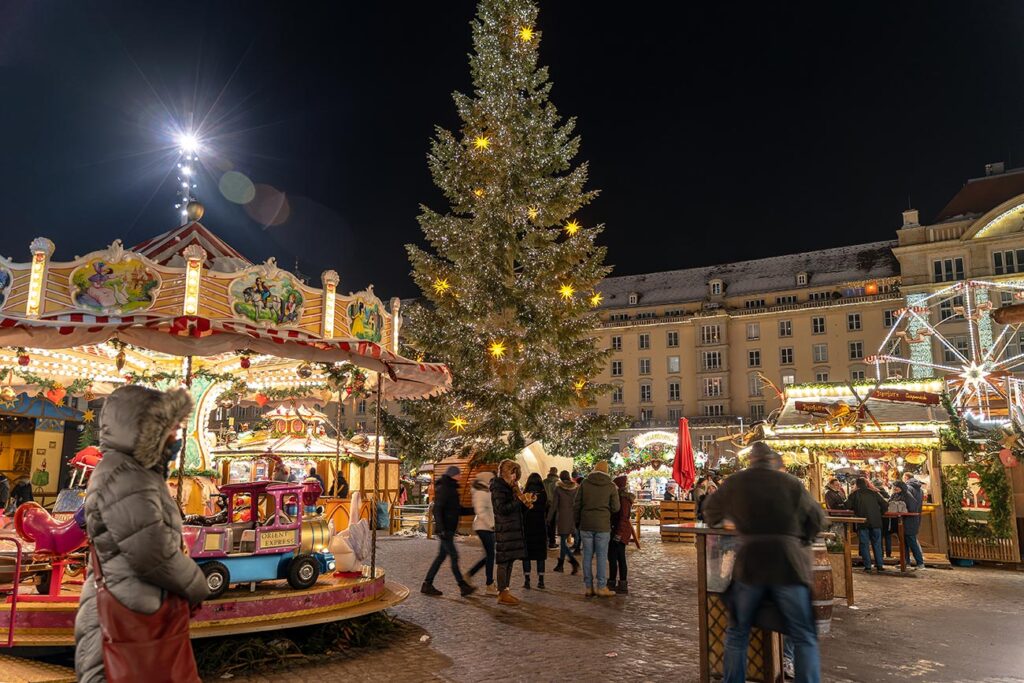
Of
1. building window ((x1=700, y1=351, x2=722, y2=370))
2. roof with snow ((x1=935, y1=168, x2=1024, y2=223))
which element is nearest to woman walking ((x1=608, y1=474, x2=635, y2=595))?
roof with snow ((x1=935, y1=168, x2=1024, y2=223))

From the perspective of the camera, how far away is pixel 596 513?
9.80 metres

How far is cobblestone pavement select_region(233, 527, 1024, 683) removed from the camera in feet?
20.9

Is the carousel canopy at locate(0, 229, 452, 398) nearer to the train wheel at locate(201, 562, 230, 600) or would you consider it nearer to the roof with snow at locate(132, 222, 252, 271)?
the roof with snow at locate(132, 222, 252, 271)

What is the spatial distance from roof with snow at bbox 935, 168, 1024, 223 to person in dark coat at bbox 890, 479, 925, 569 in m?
43.2

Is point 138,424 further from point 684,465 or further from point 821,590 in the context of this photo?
point 684,465

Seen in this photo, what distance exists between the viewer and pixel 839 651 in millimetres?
7180

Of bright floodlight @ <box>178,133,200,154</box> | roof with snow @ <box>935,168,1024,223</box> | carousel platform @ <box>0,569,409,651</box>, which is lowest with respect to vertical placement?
carousel platform @ <box>0,569,409,651</box>

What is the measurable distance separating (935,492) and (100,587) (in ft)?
53.8

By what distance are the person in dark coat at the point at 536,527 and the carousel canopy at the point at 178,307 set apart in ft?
10.9

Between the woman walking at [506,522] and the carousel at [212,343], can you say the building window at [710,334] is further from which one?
the carousel at [212,343]

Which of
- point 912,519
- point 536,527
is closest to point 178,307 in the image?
point 536,527

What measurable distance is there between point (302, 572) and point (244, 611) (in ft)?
2.85

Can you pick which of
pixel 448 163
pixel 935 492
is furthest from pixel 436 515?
pixel 448 163

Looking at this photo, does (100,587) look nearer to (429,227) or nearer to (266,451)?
(266,451)
